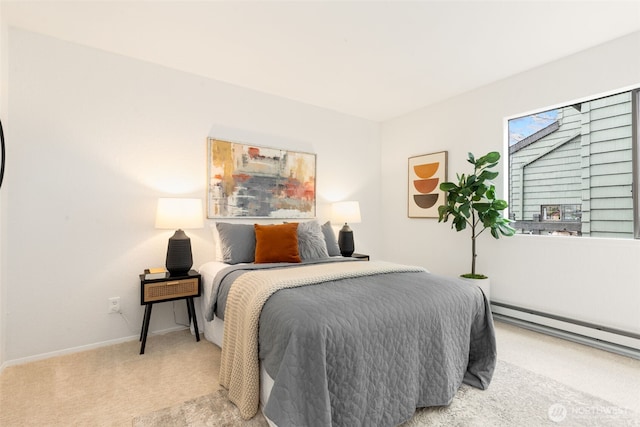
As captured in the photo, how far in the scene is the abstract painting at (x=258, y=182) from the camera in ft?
10.6

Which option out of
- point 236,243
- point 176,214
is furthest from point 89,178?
point 236,243

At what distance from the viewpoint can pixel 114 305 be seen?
2.68 m

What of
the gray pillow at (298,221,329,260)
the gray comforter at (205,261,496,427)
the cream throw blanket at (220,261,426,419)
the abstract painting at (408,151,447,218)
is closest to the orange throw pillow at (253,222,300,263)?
the gray pillow at (298,221,329,260)

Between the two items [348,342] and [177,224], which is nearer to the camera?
[348,342]

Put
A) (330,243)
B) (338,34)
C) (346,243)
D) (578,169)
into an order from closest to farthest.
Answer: (338,34), (578,169), (330,243), (346,243)

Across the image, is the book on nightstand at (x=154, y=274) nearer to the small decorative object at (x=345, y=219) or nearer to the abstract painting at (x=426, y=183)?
the small decorative object at (x=345, y=219)

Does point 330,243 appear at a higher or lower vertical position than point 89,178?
lower

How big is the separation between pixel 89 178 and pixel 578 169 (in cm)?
455

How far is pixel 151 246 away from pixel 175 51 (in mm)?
1791

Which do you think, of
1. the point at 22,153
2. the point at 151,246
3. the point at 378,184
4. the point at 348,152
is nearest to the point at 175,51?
the point at 22,153

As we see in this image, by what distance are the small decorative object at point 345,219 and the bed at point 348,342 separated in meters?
1.48

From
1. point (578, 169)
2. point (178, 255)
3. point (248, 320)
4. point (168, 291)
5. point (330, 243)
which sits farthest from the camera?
point (330, 243)

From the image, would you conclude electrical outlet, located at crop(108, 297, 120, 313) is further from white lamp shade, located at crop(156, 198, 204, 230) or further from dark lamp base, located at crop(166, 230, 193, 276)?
white lamp shade, located at crop(156, 198, 204, 230)

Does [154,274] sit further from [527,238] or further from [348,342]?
[527,238]
